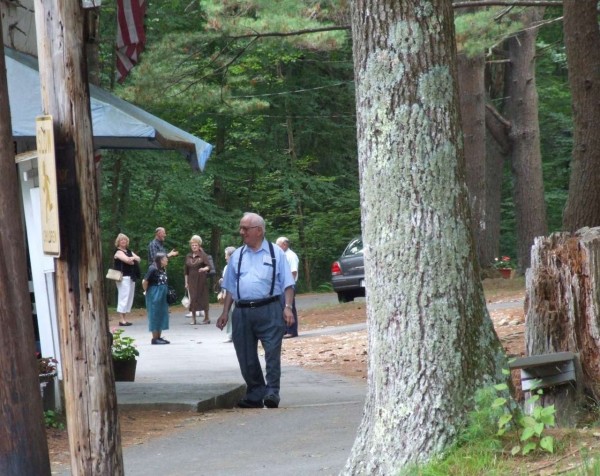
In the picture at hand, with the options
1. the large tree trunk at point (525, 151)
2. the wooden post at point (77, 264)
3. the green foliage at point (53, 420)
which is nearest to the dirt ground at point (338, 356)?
the green foliage at point (53, 420)

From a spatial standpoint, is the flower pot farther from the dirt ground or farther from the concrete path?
the dirt ground

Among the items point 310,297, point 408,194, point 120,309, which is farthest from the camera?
point 310,297

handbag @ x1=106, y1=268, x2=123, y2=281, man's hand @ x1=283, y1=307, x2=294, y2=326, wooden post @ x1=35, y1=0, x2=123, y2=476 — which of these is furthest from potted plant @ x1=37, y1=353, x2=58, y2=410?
handbag @ x1=106, y1=268, x2=123, y2=281

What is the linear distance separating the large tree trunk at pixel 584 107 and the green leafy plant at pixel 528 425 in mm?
8272

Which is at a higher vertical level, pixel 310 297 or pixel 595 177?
pixel 595 177

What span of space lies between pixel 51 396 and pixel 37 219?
1677 mm

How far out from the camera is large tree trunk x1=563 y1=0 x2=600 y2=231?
1417cm

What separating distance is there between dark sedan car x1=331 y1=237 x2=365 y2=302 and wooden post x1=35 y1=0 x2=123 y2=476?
21529 millimetres

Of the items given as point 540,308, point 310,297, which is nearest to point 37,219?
point 540,308

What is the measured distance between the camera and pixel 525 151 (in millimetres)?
27453

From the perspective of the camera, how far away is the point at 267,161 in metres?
40.6

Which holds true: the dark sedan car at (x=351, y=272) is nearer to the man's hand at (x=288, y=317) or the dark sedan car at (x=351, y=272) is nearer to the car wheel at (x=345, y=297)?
the car wheel at (x=345, y=297)

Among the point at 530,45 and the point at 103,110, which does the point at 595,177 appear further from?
the point at 530,45

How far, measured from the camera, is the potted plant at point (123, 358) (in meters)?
13.1
